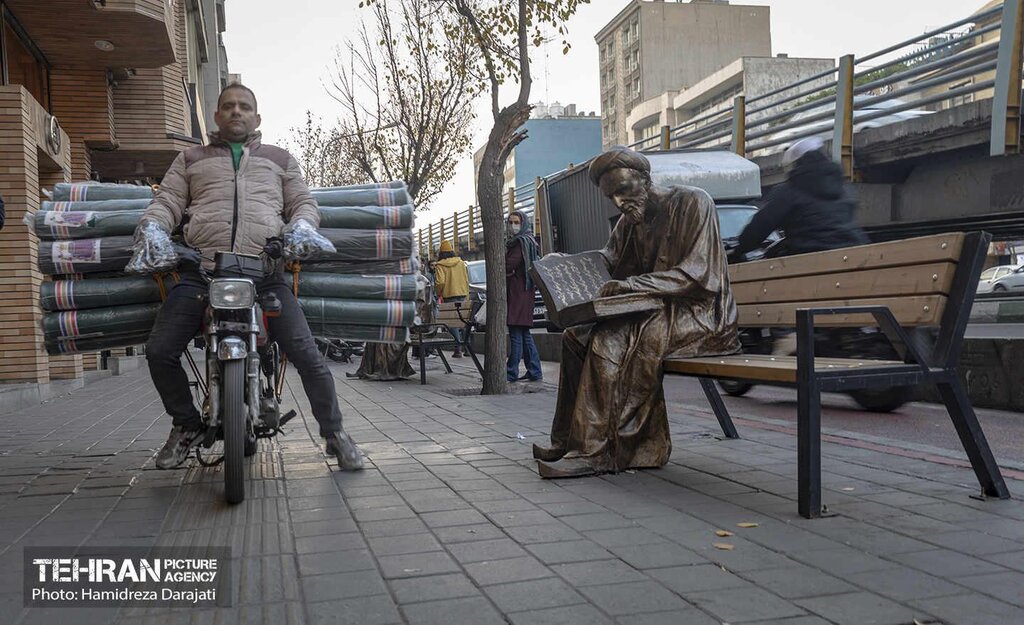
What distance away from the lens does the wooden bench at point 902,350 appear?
4.14 metres

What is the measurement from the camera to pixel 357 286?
19.5 ft

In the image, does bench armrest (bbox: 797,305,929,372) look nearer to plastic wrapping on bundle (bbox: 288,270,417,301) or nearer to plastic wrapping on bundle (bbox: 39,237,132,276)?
plastic wrapping on bundle (bbox: 288,270,417,301)

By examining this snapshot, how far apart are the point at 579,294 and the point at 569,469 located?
0.98 metres

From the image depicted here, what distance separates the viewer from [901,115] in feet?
52.2

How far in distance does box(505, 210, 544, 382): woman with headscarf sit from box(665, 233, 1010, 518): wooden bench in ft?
24.1

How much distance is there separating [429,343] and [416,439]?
623cm

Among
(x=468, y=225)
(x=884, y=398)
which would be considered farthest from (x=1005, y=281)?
(x=884, y=398)

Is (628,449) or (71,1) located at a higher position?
(71,1)

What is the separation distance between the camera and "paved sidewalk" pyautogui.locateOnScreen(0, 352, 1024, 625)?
3064 millimetres

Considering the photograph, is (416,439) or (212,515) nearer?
(212,515)

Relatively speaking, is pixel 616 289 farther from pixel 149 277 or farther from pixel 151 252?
pixel 149 277

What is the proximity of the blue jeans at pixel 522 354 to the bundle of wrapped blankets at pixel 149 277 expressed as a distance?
6.41 metres

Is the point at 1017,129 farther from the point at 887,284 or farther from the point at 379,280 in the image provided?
the point at 379,280

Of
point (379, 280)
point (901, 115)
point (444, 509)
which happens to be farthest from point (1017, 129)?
point (444, 509)
